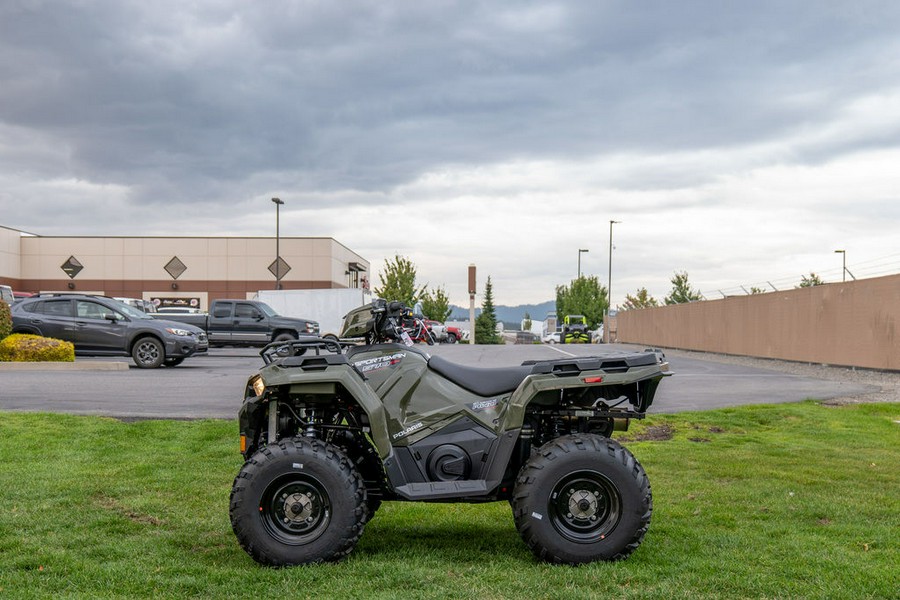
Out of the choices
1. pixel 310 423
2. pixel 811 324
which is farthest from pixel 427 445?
pixel 811 324

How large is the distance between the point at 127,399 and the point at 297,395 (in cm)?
928

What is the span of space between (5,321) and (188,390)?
883cm

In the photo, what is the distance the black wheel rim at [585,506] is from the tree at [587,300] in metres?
78.0

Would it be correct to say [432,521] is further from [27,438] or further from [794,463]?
[27,438]

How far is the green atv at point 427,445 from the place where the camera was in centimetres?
509

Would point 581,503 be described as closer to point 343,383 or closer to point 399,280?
point 343,383

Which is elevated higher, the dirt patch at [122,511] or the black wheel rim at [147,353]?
the black wheel rim at [147,353]

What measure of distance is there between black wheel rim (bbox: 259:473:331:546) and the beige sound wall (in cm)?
1984

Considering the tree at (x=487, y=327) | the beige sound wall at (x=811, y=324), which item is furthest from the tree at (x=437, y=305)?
the beige sound wall at (x=811, y=324)

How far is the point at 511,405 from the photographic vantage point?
5238 millimetres

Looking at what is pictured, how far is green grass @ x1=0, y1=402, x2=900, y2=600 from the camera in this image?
15.4 ft

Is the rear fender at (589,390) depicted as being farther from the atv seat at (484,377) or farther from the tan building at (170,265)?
the tan building at (170,265)

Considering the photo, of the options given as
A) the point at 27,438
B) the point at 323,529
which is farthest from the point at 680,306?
the point at 323,529

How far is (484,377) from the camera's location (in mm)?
5465
